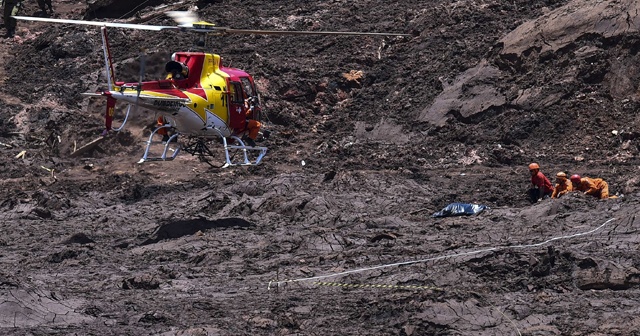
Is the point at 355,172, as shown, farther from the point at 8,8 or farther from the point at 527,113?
the point at 8,8

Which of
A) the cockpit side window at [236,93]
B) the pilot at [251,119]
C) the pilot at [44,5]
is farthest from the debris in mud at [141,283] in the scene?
the pilot at [44,5]

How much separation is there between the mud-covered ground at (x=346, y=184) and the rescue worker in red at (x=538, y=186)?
0.66ft

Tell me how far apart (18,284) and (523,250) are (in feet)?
20.6

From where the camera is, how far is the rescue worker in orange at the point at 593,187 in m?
19.0

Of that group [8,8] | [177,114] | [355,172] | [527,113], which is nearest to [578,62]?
[527,113]

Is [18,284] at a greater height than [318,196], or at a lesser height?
greater

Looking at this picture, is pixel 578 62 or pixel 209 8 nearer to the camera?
pixel 578 62

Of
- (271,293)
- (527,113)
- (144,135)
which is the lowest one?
(144,135)

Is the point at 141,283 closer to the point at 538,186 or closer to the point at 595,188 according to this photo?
the point at 595,188

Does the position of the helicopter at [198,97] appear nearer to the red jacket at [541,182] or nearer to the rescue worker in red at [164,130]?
the rescue worker in red at [164,130]

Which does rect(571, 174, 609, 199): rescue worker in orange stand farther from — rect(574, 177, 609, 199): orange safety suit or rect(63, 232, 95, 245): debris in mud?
rect(63, 232, 95, 245): debris in mud

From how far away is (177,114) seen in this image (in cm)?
1900

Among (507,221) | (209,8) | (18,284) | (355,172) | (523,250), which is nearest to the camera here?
(18,284)

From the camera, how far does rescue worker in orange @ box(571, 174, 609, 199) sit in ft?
62.3
